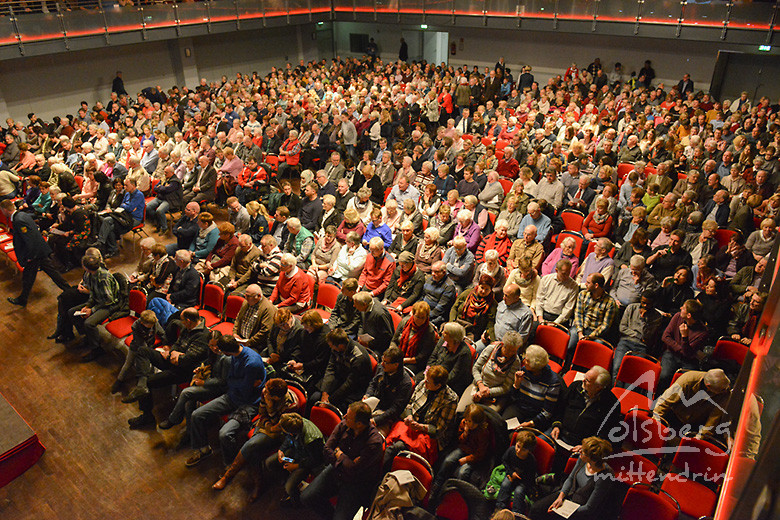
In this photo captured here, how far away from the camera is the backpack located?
11.5ft

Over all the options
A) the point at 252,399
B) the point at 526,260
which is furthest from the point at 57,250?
the point at 526,260

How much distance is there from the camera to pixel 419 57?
20.4 meters

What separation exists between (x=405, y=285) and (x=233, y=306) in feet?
6.25

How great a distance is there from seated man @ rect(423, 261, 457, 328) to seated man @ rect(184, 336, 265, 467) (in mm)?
1890

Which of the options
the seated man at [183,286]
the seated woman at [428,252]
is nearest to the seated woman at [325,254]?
the seated woman at [428,252]

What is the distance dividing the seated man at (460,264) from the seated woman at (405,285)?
1.34ft

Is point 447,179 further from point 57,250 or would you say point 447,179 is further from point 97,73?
point 97,73

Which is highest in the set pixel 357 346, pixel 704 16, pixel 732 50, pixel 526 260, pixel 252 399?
pixel 704 16

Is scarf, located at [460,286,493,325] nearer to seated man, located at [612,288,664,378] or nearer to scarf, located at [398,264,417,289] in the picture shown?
scarf, located at [398,264,417,289]

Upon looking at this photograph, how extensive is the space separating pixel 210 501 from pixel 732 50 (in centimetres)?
1589

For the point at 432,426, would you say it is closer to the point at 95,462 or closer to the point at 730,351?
the point at 730,351

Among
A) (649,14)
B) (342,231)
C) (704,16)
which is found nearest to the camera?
(342,231)

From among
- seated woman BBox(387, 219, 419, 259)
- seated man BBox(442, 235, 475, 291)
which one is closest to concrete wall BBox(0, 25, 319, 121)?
seated woman BBox(387, 219, 419, 259)

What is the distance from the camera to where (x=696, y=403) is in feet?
12.5
